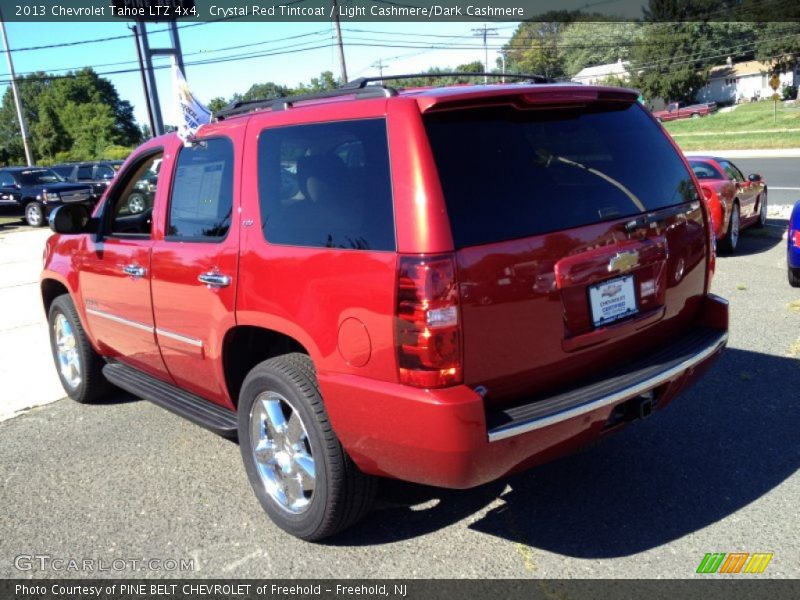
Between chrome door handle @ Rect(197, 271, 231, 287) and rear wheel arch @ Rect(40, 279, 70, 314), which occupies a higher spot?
chrome door handle @ Rect(197, 271, 231, 287)

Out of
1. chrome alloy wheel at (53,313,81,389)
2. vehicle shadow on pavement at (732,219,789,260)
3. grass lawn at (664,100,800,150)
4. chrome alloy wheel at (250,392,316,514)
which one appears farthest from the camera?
grass lawn at (664,100,800,150)

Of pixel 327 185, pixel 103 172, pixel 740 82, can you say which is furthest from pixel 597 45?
pixel 327 185

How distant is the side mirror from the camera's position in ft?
15.4

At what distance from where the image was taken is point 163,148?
14.0 feet

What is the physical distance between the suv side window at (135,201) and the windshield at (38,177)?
766 inches

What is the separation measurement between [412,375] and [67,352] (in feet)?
13.0

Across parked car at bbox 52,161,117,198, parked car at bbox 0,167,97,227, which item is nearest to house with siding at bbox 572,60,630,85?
parked car at bbox 52,161,117,198

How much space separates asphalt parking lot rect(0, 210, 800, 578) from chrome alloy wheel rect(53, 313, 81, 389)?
0.48 m

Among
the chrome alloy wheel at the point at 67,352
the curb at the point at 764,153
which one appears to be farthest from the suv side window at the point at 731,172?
the curb at the point at 764,153

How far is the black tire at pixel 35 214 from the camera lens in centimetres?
2107

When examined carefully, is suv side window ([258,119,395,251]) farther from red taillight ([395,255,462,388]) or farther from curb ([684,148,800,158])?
curb ([684,148,800,158])

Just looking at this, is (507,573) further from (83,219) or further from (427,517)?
(83,219)

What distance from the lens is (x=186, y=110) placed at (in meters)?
4.01

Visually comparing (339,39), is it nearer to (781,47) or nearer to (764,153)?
(764,153)
